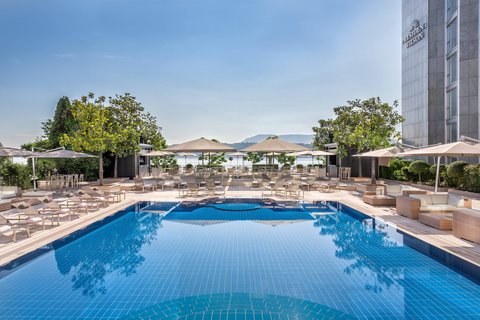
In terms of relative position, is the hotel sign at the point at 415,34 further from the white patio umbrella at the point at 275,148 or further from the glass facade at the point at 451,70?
the white patio umbrella at the point at 275,148

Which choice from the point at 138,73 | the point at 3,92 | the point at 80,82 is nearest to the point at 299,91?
the point at 138,73

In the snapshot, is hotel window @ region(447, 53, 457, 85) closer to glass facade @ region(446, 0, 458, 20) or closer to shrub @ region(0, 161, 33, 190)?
glass facade @ region(446, 0, 458, 20)

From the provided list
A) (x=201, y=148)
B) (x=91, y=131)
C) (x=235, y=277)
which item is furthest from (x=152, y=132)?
(x=235, y=277)

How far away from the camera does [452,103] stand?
22359mm

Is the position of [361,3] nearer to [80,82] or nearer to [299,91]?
[299,91]

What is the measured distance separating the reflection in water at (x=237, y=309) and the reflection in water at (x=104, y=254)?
48.1 inches

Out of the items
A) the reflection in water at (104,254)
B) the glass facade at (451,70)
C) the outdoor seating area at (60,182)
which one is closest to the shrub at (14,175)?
the outdoor seating area at (60,182)

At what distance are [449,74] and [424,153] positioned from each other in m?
18.4

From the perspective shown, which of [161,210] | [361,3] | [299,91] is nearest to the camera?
[161,210]

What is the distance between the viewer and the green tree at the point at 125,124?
57.5 ft

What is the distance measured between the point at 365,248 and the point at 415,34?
29.5 m

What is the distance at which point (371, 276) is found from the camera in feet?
17.1

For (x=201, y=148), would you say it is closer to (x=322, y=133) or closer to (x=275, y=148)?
(x=275, y=148)

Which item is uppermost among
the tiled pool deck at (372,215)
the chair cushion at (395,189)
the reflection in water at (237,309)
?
the chair cushion at (395,189)
